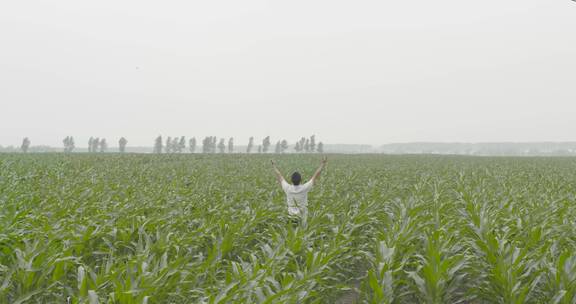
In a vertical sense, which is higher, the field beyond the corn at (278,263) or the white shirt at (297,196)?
the white shirt at (297,196)

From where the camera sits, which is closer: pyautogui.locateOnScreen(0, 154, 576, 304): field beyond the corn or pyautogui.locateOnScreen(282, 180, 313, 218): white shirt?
pyautogui.locateOnScreen(0, 154, 576, 304): field beyond the corn

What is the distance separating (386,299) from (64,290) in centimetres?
355

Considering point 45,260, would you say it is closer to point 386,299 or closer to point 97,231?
point 97,231

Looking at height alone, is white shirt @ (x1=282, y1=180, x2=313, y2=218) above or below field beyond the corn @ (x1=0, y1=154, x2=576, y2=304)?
above

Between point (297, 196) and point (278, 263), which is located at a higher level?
point (297, 196)

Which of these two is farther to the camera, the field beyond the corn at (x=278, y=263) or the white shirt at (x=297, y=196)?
the white shirt at (x=297, y=196)

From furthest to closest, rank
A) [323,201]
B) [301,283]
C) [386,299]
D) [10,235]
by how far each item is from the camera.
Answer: [323,201] < [10,235] < [301,283] < [386,299]

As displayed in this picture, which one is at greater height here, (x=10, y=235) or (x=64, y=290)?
(x=10, y=235)

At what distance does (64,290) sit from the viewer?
4.13 m

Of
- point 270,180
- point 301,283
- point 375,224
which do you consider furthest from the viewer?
point 270,180

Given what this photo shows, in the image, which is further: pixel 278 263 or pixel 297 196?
pixel 297 196

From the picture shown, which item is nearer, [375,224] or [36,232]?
[36,232]

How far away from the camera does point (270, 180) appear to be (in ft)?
48.9

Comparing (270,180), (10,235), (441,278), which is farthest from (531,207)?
(10,235)
